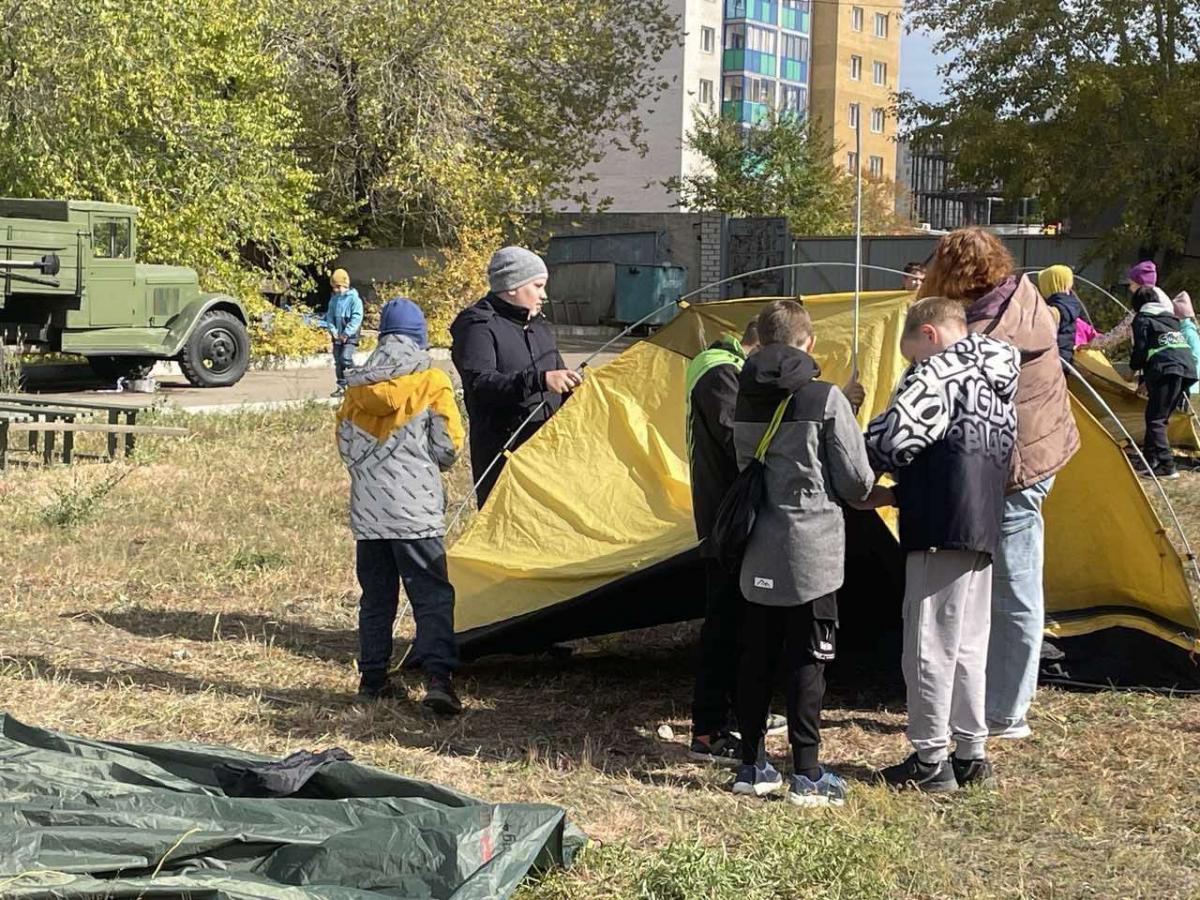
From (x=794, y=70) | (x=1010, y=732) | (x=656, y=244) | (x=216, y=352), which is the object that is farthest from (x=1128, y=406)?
(x=794, y=70)

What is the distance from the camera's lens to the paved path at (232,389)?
15.7 meters

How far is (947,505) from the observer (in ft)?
14.6

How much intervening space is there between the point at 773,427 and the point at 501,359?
1.82 meters

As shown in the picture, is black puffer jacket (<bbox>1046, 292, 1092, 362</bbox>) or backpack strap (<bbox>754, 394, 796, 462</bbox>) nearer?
backpack strap (<bbox>754, 394, 796, 462</bbox>)

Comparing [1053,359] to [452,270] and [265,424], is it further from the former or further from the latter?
[452,270]

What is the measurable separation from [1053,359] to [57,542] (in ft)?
19.1

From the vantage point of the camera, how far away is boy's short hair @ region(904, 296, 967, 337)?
4.56 meters

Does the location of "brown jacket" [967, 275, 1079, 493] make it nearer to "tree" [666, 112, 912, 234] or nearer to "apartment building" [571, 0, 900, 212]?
"tree" [666, 112, 912, 234]

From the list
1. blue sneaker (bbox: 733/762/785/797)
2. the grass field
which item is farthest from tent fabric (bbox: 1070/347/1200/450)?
blue sneaker (bbox: 733/762/785/797)

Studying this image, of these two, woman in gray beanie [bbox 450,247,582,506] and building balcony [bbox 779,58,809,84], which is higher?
building balcony [bbox 779,58,809,84]

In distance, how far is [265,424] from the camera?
1337 cm

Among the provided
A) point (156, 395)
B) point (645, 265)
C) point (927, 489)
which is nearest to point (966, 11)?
point (645, 265)

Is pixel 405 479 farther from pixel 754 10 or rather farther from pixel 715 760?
pixel 754 10

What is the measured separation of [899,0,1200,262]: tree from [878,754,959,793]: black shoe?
2105cm
